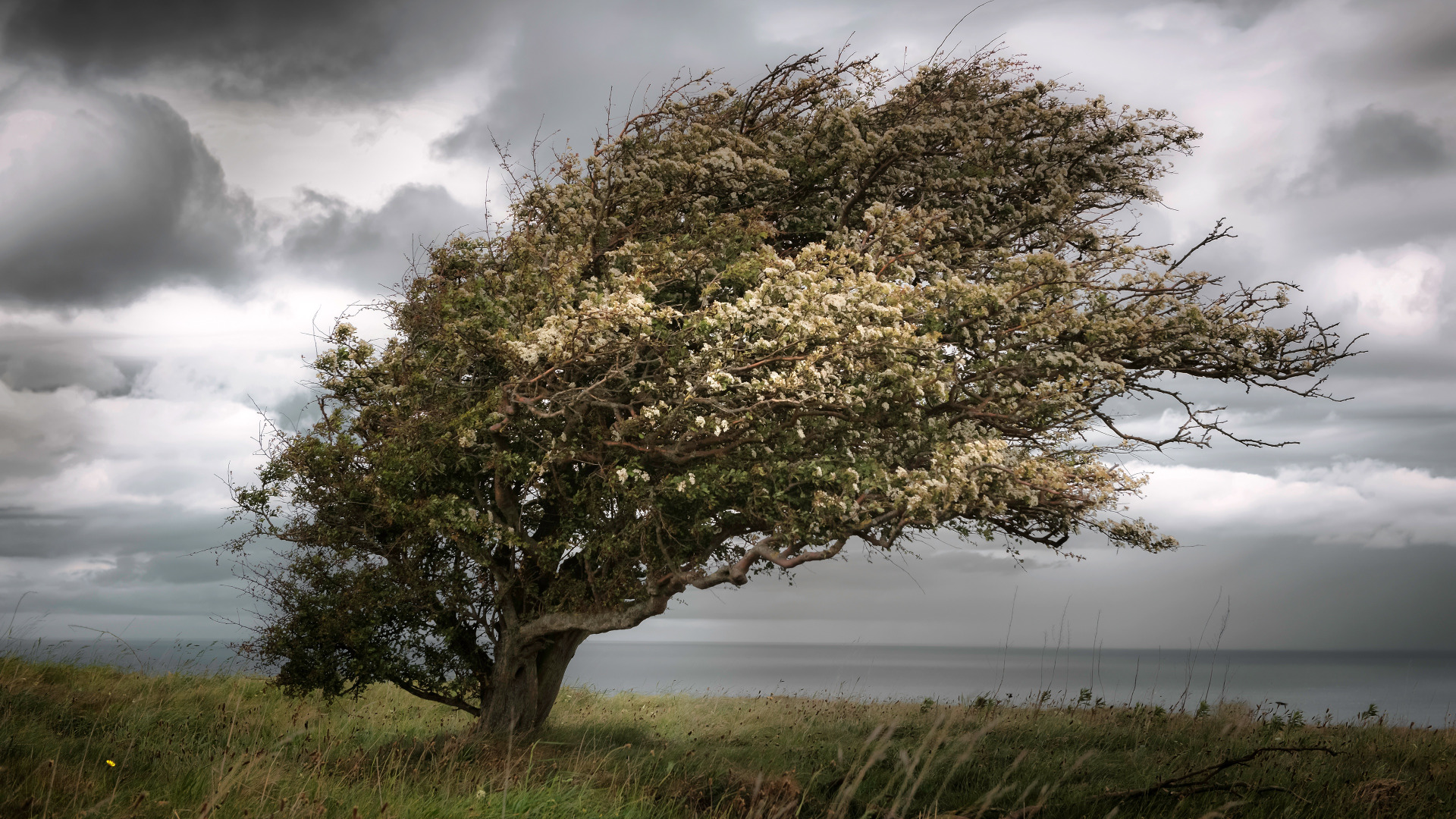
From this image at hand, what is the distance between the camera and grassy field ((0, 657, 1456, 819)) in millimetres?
6602

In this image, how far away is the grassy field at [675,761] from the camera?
21.7 ft

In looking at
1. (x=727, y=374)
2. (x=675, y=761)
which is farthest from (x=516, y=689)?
(x=727, y=374)

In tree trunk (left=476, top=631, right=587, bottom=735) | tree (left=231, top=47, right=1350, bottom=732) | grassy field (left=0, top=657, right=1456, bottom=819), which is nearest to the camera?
grassy field (left=0, top=657, right=1456, bottom=819)

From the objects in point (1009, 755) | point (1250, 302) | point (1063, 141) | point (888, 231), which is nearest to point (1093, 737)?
point (1009, 755)

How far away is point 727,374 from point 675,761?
15.8 ft

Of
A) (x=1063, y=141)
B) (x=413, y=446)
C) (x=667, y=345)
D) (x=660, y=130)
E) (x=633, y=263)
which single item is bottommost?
(x=413, y=446)

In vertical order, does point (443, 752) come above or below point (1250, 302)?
below

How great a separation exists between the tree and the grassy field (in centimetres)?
222

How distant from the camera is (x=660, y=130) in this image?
13.1 metres

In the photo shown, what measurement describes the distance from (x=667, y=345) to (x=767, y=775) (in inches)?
212

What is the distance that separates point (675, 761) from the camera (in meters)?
10.7

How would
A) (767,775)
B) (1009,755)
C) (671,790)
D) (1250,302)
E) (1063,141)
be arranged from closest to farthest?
(671,790), (767,775), (1009,755), (1250,302), (1063,141)

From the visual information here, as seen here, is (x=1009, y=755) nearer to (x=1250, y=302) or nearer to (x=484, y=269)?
(x=1250, y=302)

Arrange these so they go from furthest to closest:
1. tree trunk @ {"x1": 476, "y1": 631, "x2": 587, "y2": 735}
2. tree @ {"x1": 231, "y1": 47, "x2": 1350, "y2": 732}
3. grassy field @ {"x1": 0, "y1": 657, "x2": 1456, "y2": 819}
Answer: tree trunk @ {"x1": 476, "y1": 631, "x2": 587, "y2": 735}
tree @ {"x1": 231, "y1": 47, "x2": 1350, "y2": 732}
grassy field @ {"x1": 0, "y1": 657, "x2": 1456, "y2": 819}
